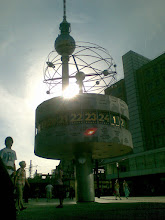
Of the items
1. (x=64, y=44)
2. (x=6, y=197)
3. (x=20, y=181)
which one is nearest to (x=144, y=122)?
(x=64, y=44)

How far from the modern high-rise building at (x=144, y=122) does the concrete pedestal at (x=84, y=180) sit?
1075 inches

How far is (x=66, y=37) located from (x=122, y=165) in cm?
3848

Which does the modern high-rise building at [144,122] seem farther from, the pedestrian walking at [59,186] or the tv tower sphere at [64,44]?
the pedestrian walking at [59,186]

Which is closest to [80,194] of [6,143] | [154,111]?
[6,143]

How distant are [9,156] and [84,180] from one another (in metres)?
10.3

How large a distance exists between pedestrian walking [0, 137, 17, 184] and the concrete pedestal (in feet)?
31.9

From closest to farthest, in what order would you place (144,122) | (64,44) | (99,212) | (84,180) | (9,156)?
(99,212), (9,156), (84,180), (64,44), (144,122)

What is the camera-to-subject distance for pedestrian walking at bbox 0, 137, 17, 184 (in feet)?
24.9

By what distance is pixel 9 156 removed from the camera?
7719mm

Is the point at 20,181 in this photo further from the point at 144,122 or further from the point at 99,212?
the point at 144,122

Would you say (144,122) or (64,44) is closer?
(64,44)

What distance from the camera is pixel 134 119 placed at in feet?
176

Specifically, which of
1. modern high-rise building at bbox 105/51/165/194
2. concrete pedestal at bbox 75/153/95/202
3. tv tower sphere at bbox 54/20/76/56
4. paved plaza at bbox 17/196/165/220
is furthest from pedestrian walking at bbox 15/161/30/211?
modern high-rise building at bbox 105/51/165/194

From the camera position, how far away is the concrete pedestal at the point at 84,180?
16.3 meters
